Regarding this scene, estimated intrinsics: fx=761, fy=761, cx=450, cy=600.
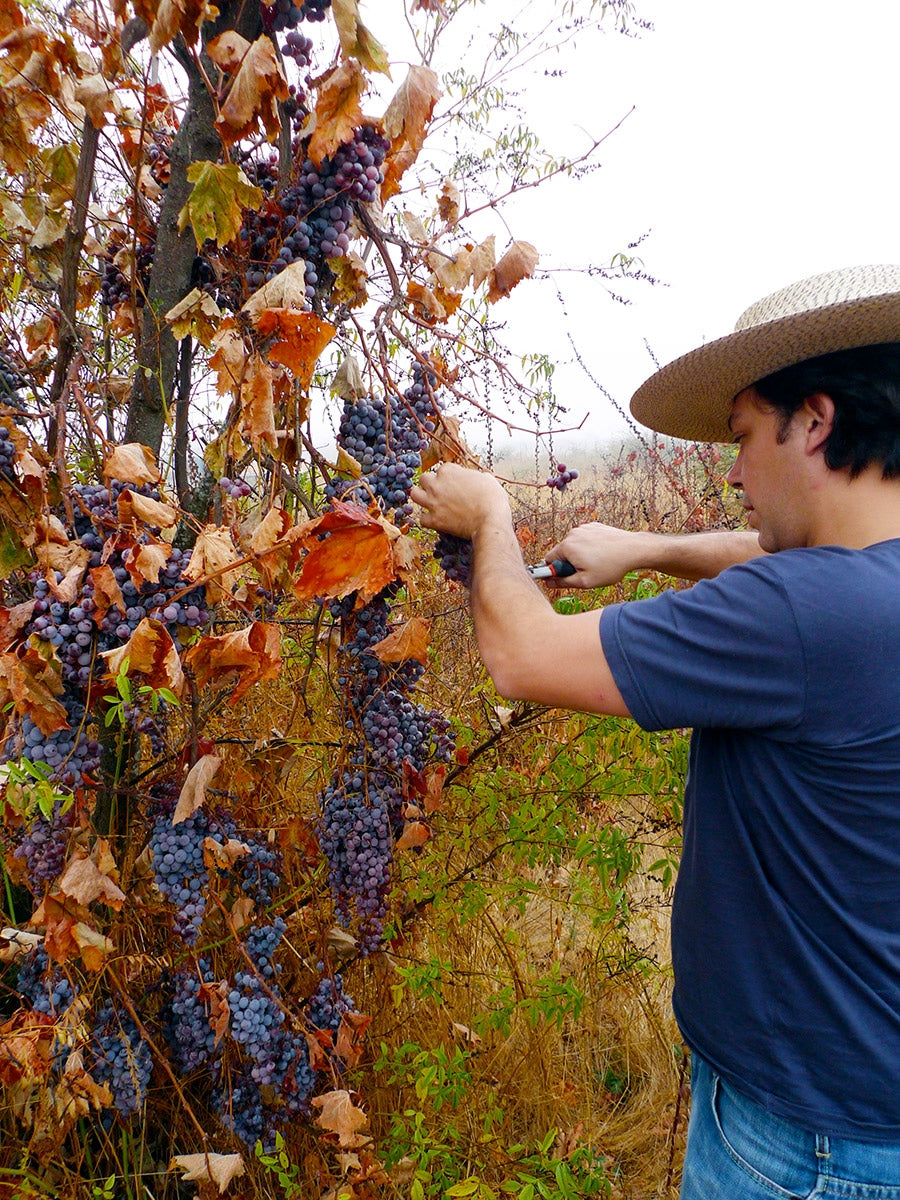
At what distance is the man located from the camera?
124 cm

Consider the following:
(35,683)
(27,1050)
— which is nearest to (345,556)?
(35,683)

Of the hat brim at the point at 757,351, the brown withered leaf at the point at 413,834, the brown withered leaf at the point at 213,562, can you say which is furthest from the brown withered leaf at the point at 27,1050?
the hat brim at the point at 757,351

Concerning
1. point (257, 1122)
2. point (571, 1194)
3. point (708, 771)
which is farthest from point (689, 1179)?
point (257, 1122)

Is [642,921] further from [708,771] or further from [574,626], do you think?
[574,626]

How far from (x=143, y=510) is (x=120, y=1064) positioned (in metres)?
1.28

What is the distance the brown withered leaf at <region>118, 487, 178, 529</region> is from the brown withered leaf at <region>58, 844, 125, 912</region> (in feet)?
2.12

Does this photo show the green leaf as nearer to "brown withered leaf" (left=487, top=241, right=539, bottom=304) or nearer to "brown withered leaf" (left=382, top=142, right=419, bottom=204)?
"brown withered leaf" (left=382, top=142, right=419, bottom=204)

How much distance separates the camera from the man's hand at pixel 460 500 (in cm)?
150

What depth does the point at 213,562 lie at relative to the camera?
1.26 metres

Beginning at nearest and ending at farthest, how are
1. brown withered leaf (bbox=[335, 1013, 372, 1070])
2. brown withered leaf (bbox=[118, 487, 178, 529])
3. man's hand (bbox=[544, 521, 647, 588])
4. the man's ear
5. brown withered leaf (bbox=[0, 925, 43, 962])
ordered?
1. brown withered leaf (bbox=[118, 487, 178, 529])
2. the man's ear
3. brown withered leaf (bbox=[0, 925, 43, 962])
4. brown withered leaf (bbox=[335, 1013, 372, 1070])
5. man's hand (bbox=[544, 521, 647, 588])

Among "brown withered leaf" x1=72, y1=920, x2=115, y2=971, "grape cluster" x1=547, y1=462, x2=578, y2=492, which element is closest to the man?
"grape cluster" x1=547, y1=462, x2=578, y2=492

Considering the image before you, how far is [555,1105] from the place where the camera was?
2.61 m

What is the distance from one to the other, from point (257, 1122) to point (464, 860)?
1030 mm

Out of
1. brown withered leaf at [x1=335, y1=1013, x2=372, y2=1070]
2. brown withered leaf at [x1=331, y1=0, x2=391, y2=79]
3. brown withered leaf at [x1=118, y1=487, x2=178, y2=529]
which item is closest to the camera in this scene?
brown withered leaf at [x1=331, y1=0, x2=391, y2=79]
